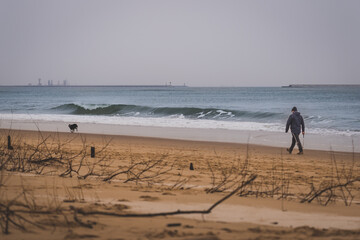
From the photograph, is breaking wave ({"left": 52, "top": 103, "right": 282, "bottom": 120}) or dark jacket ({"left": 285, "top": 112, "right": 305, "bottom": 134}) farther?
breaking wave ({"left": 52, "top": 103, "right": 282, "bottom": 120})

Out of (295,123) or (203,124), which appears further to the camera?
(203,124)

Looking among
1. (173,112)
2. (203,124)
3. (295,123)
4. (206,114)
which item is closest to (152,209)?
(295,123)

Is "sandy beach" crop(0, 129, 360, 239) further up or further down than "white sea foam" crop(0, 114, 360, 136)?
further up

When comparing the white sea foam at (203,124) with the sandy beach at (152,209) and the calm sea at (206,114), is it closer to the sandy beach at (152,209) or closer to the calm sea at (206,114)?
the calm sea at (206,114)

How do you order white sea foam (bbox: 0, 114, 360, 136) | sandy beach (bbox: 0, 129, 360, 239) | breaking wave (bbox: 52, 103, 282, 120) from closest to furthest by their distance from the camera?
1. sandy beach (bbox: 0, 129, 360, 239)
2. white sea foam (bbox: 0, 114, 360, 136)
3. breaking wave (bbox: 52, 103, 282, 120)

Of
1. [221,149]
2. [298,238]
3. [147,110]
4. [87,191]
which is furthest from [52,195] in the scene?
[147,110]

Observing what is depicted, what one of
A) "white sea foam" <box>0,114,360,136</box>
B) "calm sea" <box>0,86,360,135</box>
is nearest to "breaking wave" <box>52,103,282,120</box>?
"calm sea" <box>0,86,360,135</box>

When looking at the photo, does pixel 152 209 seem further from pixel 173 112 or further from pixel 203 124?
pixel 173 112

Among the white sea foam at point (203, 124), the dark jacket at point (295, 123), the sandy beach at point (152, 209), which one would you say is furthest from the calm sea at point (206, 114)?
the sandy beach at point (152, 209)

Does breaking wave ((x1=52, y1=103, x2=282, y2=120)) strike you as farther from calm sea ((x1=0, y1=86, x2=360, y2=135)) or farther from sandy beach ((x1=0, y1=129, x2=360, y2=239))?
sandy beach ((x1=0, y1=129, x2=360, y2=239))

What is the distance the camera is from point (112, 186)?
5711 millimetres

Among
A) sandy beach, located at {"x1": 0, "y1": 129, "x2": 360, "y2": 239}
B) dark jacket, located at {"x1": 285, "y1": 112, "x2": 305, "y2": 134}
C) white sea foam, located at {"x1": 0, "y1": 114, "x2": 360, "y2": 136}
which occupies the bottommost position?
white sea foam, located at {"x1": 0, "y1": 114, "x2": 360, "y2": 136}

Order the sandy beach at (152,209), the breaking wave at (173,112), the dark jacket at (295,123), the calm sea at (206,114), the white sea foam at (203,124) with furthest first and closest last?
the breaking wave at (173,112) → the calm sea at (206,114) → the white sea foam at (203,124) → the dark jacket at (295,123) → the sandy beach at (152,209)

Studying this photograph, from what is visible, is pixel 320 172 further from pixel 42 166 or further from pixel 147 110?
pixel 147 110
